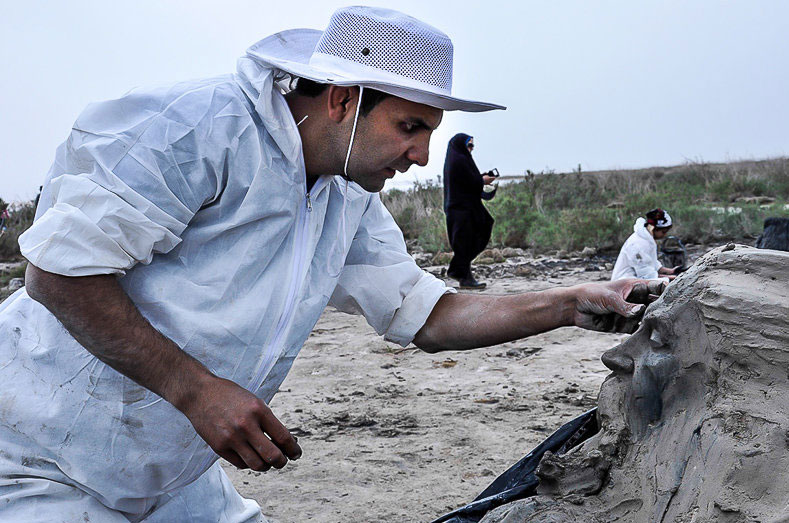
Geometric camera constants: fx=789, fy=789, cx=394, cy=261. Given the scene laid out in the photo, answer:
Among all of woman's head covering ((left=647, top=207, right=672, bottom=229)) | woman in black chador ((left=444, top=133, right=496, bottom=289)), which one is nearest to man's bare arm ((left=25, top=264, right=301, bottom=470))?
woman's head covering ((left=647, top=207, right=672, bottom=229))

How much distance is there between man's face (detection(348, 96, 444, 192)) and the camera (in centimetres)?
183

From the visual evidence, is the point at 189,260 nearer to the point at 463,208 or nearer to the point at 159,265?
the point at 159,265

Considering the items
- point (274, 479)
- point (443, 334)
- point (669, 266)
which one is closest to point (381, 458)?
point (274, 479)

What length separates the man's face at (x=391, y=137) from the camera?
6.01 ft

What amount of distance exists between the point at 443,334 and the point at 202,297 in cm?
81

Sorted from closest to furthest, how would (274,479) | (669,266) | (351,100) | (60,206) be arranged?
(60,206), (351,100), (274,479), (669,266)

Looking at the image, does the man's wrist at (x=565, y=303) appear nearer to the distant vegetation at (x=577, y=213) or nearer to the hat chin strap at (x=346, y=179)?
the hat chin strap at (x=346, y=179)

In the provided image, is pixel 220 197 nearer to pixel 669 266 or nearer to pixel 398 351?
pixel 398 351

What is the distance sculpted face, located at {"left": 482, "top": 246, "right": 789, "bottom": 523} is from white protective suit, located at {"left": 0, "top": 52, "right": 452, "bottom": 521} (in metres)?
0.75

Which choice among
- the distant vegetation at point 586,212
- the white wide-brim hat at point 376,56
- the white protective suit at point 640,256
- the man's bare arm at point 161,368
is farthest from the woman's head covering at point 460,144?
the man's bare arm at point 161,368

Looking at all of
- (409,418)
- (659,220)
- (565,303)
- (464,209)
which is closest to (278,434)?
(565,303)

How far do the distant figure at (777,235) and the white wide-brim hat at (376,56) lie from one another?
11.2ft

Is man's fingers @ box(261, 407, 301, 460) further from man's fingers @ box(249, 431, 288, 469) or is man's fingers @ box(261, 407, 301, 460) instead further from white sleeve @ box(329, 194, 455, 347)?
white sleeve @ box(329, 194, 455, 347)

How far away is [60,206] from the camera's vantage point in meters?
1.57
